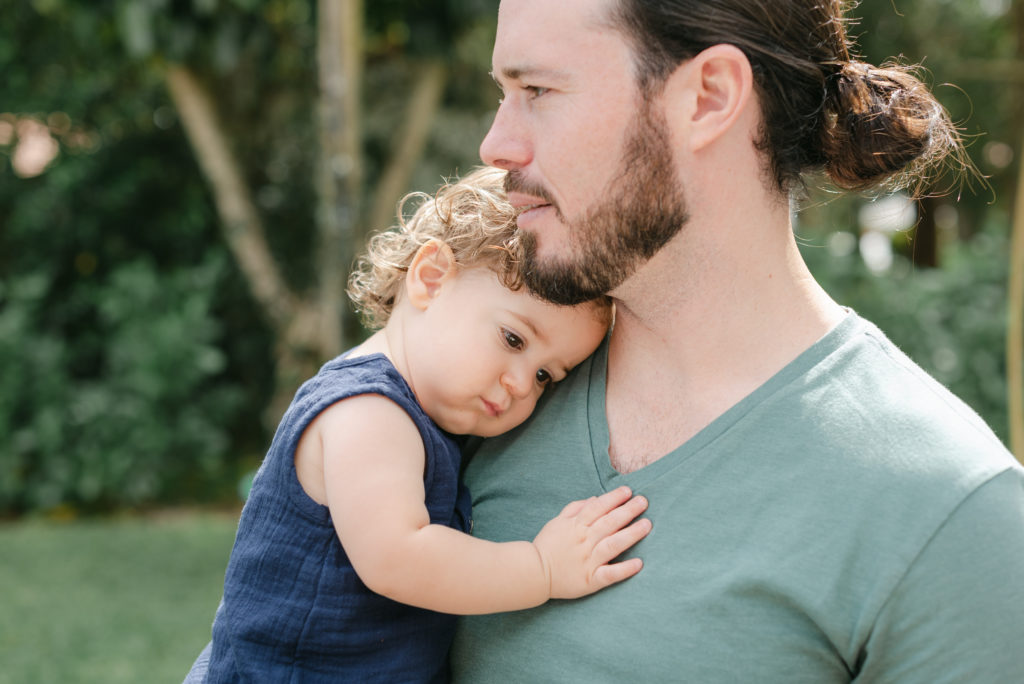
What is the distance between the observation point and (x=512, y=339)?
1635 mm

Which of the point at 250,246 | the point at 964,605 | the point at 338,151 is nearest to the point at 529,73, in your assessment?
the point at 964,605

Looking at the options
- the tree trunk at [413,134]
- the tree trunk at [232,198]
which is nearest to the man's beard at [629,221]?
the tree trunk at [413,134]

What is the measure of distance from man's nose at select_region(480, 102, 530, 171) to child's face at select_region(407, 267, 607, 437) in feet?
0.65

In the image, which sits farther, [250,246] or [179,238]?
[179,238]

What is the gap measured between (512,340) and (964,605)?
784 millimetres

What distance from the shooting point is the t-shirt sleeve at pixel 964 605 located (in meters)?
1.15

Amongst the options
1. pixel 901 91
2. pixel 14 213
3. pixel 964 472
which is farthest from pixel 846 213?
pixel 964 472

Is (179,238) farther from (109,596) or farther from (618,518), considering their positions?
(618,518)

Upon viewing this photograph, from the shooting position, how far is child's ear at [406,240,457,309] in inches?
67.9

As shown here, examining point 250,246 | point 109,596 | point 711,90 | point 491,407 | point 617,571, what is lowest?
point 109,596

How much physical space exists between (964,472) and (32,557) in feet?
18.4

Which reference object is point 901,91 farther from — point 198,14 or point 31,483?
point 31,483

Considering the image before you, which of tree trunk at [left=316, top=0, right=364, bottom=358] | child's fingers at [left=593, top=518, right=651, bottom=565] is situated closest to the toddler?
child's fingers at [left=593, top=518, right=651, bottom=565]

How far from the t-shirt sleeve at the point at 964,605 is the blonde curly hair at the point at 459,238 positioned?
747 mm
